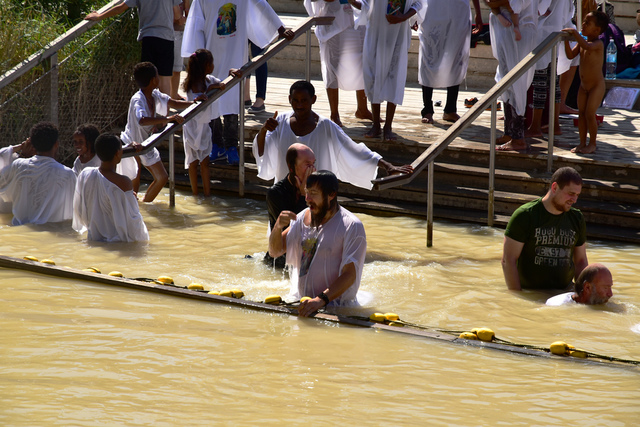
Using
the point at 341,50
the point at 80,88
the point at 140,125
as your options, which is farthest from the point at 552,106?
the point at 80,88

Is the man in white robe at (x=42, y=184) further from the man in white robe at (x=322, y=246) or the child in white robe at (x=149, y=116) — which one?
the man in white robe at (x=322, y=246)

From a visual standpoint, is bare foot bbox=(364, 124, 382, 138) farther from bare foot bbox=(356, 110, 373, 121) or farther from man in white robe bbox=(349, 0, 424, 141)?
bare foot bbox=(356, 110, 373, 121)

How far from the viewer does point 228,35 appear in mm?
9570

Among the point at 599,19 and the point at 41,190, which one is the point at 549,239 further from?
the point at 41,190

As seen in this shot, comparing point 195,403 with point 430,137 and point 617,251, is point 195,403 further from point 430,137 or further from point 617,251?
point 430,137

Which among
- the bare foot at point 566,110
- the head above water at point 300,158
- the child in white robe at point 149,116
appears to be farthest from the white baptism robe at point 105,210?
the bare foot at point 566,110

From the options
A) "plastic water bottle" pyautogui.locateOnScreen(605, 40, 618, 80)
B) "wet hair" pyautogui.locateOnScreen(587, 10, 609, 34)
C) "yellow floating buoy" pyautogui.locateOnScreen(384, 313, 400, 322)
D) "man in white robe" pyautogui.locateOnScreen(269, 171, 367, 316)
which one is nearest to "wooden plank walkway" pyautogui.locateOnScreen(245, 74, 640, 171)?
"plastic water bottle" pyautogui.locateOnScreen(605, 40, 618, 80)

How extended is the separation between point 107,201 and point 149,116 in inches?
58.5

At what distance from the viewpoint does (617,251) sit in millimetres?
7211

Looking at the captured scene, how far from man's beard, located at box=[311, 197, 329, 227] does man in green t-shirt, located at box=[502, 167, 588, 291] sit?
4.47 ft

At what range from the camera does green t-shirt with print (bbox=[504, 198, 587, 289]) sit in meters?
5.93

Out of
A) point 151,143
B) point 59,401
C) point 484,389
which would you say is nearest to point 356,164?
point 151,143

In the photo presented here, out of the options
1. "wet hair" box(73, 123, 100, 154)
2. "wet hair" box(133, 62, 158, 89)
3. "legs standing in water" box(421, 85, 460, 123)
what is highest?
"wet hair" box(133, 62, 158, 89)

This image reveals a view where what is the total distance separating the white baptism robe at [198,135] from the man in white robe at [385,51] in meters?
1.65
